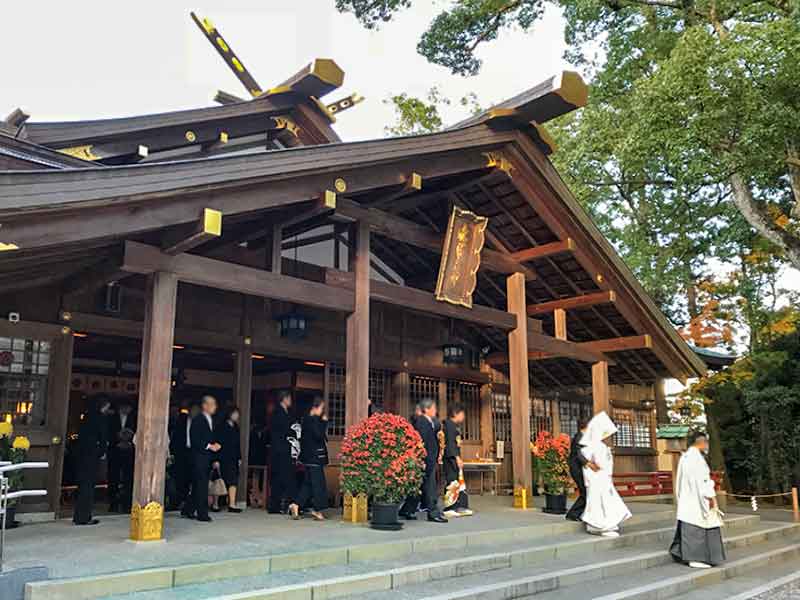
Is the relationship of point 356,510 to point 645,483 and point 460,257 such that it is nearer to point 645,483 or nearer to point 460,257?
point 460,257

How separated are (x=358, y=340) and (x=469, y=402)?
18.7ft

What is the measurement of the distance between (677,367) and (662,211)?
581 cm

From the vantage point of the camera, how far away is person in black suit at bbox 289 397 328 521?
8641 mm

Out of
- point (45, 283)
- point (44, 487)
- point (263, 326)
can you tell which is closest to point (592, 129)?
point (263, 326)

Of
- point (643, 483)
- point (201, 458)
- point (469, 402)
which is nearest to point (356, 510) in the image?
point (201, 458)

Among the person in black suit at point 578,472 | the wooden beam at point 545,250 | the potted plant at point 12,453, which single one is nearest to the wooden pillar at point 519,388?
the wooden beam at point 545,250

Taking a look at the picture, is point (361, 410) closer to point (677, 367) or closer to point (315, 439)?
point (315, 439)

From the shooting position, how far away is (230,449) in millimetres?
9266

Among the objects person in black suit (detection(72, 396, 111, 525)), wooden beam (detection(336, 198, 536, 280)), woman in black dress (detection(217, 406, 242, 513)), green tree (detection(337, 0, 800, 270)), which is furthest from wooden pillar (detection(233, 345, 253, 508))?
green tree (detection(337, 0, 800, 270))

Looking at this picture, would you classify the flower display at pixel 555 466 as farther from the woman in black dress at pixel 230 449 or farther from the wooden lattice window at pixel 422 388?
the woman in black dress at pixel 230 449

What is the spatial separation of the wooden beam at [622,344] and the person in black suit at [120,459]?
8.19 m

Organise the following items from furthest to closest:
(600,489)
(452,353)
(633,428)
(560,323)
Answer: (633,428) < (452,353) < (560,323) < (600,489)

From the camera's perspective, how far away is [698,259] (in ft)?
69.9

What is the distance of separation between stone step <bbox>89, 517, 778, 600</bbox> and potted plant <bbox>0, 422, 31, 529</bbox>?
3.35 m
